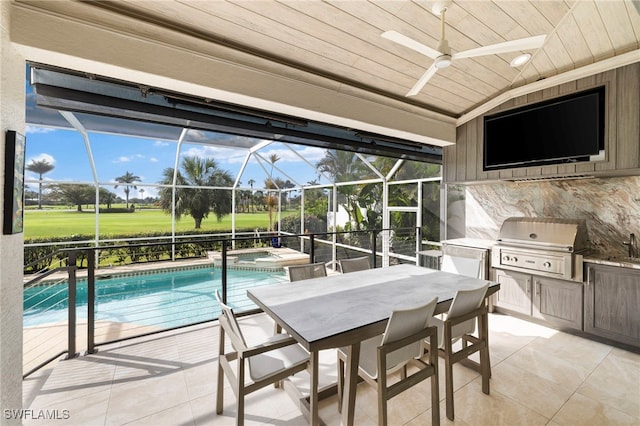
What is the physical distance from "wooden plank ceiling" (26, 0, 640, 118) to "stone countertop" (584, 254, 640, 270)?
207 cm

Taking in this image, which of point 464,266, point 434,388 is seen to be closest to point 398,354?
point 434,388

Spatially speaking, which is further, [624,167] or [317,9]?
[624,167]

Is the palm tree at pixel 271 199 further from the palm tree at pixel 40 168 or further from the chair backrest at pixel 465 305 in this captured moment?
the chair backrest at pixel 465 305

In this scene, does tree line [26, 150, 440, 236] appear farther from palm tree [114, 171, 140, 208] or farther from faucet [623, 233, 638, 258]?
faucet [623, 233, 638, 258]

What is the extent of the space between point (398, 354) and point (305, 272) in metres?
1.33

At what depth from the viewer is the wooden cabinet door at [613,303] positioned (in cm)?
269

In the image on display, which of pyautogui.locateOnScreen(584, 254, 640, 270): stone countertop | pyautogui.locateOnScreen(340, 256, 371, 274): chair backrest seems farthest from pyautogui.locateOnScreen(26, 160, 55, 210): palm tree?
pyautogui.locateOnScreen(584, 254, 640, 270): stone countertop

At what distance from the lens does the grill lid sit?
3137 millimetres

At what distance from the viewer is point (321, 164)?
8.13 meters

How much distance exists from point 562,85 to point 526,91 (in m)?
0.34

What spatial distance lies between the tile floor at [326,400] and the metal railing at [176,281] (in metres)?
0.40

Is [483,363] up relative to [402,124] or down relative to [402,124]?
down

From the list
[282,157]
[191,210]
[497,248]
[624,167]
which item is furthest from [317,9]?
[191,210]

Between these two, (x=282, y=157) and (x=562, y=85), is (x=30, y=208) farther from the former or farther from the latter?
(x=562, y=85)
